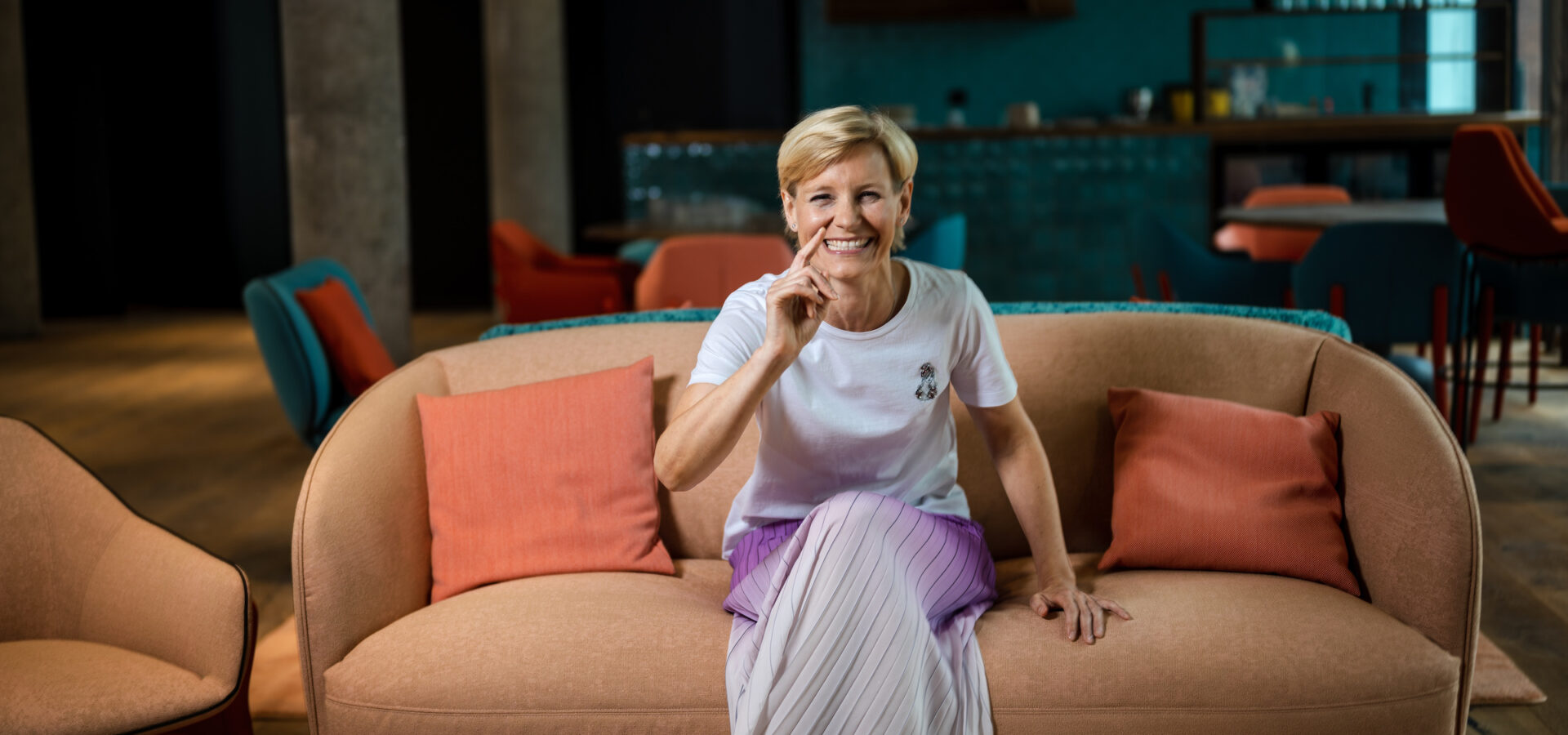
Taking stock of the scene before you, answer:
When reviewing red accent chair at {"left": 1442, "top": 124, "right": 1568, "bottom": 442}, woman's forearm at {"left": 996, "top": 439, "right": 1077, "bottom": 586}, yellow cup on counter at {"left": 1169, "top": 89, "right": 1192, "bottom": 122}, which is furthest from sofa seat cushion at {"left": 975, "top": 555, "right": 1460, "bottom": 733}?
yellow cup on counter at {"left": 1169, "top": 89, "right": 1192, "bottom": 122}

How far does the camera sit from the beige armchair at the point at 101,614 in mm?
1954

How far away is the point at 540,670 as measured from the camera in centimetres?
198

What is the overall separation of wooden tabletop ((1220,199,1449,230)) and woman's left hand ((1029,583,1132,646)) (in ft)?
10.2

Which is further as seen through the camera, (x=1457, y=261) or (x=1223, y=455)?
(x=1457, y=261)

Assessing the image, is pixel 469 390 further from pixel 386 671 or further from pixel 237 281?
pixel 237 281

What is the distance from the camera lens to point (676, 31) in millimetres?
11875

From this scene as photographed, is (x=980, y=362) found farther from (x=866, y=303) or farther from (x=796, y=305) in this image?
(x=796, y=305)

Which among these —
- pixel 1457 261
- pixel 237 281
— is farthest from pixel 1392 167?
pixel 237 281

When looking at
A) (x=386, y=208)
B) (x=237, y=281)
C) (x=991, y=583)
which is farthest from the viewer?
(x=237, y=281)

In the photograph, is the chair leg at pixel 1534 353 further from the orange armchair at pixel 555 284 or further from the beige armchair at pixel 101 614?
the beige armchair at pixel 101 614

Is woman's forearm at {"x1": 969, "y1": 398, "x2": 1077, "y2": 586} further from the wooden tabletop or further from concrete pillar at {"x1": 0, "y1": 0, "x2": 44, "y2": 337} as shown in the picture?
concrete pillar at {"x1": 0, "y1": 0, "x2": 44, "y2": 337}

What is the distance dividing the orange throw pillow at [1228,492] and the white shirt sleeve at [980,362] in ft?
1.24

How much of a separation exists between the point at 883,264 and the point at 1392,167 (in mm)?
8446

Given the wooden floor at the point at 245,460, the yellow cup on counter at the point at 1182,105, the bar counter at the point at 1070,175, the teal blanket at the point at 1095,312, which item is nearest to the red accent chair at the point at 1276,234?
the wooden floor at the point at 245,460
